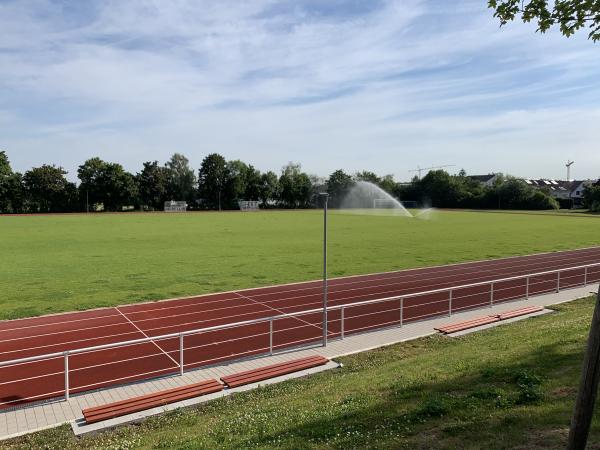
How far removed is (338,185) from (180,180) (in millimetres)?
39773

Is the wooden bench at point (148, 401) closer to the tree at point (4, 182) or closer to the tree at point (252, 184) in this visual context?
the tree at point (4, 182)

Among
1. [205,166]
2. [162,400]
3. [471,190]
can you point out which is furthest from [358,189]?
[162,400]

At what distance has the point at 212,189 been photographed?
106m

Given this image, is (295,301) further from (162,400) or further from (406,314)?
(162,400)

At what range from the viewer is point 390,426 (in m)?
5.75

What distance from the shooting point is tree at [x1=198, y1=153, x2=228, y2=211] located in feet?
346

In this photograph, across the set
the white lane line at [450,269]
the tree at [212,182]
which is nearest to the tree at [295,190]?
the tree at [212,182]

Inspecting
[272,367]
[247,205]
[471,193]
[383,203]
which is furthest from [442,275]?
[471,193]

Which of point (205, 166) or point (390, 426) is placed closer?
point (390, 426)

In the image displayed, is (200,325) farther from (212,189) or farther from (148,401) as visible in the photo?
(212,189)

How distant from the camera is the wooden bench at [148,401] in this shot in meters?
7.73

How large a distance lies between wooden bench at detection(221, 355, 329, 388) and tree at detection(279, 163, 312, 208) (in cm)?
10097

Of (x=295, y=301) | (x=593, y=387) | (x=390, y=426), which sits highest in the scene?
(x=593, y=387)

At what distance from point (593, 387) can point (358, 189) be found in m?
116
